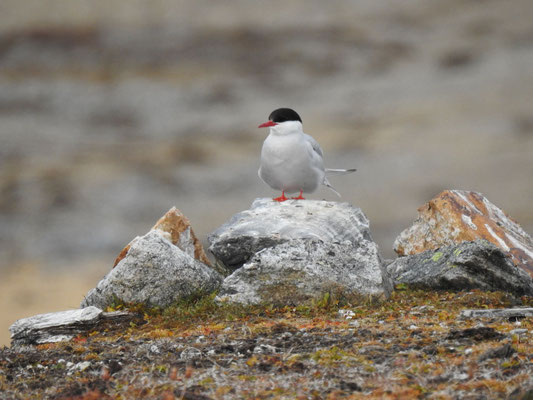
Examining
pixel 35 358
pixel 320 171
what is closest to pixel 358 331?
pixel 35 358

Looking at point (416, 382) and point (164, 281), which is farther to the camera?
point (164, 281)

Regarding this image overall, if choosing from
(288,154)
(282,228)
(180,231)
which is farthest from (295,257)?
(180,231)

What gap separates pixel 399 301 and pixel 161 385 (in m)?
5.43

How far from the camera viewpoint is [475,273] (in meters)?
12.2

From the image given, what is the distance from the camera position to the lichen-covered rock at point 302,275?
1098 cm

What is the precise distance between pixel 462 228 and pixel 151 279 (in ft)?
23.8

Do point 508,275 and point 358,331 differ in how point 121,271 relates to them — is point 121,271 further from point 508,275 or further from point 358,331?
point 508,275

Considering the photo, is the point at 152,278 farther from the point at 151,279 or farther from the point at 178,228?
the point at 178,228

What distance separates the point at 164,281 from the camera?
38.6 ft

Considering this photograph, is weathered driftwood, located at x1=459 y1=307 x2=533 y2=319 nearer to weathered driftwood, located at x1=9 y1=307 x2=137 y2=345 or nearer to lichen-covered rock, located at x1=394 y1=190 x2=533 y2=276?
lichen-covered rock, located at x1=394 y1=190 x2=533 y2=276

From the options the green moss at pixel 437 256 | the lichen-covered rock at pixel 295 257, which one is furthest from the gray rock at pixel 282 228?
the green moss at pixel 437 256

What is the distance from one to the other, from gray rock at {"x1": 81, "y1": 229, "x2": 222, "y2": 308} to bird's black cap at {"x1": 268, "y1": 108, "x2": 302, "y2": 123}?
145 inches

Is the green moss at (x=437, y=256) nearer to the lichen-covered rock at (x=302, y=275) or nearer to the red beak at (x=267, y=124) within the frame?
the lichen-covered rock at (x=302, y=275)

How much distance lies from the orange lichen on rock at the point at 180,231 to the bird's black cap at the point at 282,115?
3163 mm
